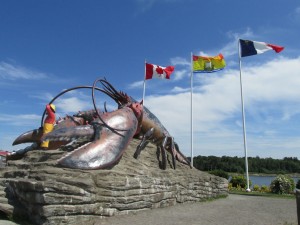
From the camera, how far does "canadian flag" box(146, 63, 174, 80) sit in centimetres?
1875

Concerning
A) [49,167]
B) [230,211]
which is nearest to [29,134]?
[49,167]

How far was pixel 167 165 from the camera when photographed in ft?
36.1

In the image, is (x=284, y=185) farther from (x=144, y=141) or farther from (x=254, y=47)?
(x=144, y=141)

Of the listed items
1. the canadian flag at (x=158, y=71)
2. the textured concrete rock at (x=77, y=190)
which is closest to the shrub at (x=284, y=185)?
the canadian flag at (x=158, y=71)

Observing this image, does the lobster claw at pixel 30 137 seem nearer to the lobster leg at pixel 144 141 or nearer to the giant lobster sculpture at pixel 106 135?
the giant lobster sculpture at pixel 106 135

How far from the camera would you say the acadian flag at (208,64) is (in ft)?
63.1

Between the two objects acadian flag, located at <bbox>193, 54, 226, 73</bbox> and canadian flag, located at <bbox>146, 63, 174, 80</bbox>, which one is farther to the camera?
acadian flag, located at <bbox>193, 54, 226, 73</bbox>

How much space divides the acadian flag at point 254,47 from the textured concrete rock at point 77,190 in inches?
455

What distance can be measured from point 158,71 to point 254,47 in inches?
220

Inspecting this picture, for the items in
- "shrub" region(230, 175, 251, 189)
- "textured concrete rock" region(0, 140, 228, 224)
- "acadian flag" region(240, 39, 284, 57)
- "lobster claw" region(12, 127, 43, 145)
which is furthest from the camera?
"shrub" region(230, 175, 251, 189)

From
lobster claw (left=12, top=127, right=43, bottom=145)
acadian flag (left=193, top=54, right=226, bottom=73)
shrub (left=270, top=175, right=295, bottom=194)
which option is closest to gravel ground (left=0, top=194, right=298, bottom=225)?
lobster claw (left=12, top=127, right=43, bottom=145)

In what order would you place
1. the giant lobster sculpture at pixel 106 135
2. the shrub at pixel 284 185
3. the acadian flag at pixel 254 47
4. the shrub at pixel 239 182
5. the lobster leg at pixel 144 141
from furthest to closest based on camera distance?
the shrub at pixel 239 182 → the acadian flag at pixel 254 47 → the shrub at pixel 284 185 → the lobster leg at pixel 144 141 → the giant lobster sculpture at pixel 106 135

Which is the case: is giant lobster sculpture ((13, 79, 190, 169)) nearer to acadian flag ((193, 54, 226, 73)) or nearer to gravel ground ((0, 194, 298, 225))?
gravel ground ((0, 194, 298, 225))

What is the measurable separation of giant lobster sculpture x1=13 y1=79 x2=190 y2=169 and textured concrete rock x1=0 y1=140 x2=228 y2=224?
12.6 inches
